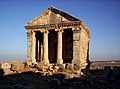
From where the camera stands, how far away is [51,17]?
2762 cm

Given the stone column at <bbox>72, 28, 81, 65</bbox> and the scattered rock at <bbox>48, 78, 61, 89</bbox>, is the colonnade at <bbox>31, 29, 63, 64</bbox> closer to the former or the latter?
the stone column at <bbox>72, 28, 81, 65</bbox>

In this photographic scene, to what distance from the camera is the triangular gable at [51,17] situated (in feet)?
87.7

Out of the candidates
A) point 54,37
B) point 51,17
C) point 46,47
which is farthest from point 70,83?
point 54,37

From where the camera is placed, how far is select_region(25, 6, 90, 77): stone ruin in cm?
2586

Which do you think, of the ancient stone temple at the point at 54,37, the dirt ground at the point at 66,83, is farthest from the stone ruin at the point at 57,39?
the dirt ground at the point at 66,83

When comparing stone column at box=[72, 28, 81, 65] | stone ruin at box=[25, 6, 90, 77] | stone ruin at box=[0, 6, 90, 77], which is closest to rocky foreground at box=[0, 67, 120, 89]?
stone ruin at box=[0, 6, 90, 77]

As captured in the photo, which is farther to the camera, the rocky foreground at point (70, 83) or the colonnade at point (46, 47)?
the colonnade at point (46, 47)

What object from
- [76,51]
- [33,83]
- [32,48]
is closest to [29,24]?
[32,48]

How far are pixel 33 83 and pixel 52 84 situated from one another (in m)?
1.87

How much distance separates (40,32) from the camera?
93.6ft

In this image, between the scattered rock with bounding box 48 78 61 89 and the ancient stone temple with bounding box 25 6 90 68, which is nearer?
the scattered rock with bounding box 48 78 61 89

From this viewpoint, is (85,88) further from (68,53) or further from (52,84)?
(68,53)

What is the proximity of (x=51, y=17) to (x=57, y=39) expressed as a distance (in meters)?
3.03

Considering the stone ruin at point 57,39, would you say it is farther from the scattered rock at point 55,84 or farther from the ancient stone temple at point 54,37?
the scattered rock at point 55,84
